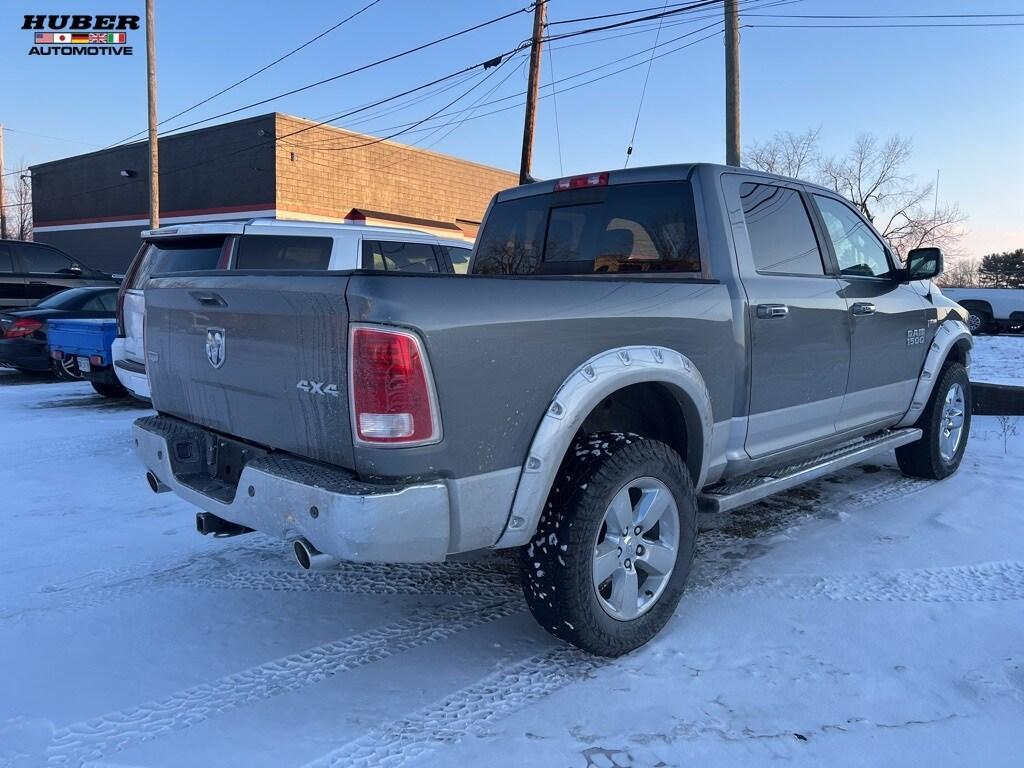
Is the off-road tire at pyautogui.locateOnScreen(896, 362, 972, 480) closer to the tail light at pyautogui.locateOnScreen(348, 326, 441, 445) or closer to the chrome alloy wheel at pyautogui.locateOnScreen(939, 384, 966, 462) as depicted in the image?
the chrome alloy wheel at pyautogui.locateOnScreen(939, 384, 966, 462)

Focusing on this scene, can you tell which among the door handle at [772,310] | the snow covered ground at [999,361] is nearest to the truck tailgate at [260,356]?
the door handle at [772,310]

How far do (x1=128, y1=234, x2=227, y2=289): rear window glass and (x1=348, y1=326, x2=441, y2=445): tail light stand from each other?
4384 millimetres

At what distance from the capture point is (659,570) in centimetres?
308

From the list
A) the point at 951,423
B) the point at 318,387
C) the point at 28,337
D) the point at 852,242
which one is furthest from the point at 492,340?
the point at 28,337

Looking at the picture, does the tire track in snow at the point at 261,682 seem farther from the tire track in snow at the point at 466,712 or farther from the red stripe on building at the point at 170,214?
the red stripe on building at the point at 170,214

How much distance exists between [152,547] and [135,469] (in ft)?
6.30

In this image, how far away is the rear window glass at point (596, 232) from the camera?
147 inches

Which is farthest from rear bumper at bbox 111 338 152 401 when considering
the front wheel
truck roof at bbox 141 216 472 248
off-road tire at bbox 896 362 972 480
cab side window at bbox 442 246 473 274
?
the front wheel

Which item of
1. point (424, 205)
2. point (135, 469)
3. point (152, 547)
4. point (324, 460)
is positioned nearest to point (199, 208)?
point (424, 205)

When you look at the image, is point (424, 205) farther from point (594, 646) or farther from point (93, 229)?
point (594, 646)

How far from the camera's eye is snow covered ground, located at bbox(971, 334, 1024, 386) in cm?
967

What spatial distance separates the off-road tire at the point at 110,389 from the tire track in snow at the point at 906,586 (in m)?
7.74

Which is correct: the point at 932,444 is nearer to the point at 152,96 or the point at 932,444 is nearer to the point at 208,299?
the point at 208,299

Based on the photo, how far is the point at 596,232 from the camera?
405 centimetres
